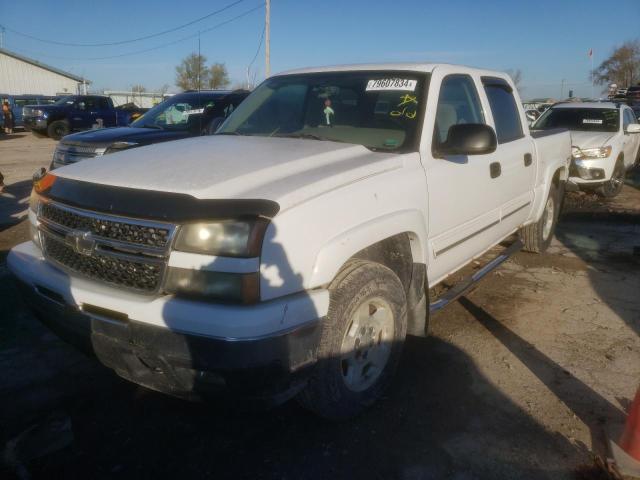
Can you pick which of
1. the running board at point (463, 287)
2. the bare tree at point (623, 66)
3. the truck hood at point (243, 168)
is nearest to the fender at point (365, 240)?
the truck hood at point (243, 168)

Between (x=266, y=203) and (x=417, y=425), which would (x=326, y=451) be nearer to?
(x=417, y=425)

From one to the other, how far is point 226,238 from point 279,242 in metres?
0.21

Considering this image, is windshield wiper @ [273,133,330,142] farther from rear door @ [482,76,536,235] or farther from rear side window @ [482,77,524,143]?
A: rear side window @ [482,77,524,143]

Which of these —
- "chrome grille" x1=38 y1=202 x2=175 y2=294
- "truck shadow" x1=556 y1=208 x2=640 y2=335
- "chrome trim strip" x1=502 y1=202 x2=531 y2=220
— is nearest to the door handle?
"chrome trim strip" x1=502 y1=202 x2=531 y2=220

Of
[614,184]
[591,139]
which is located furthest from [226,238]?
[614,184]

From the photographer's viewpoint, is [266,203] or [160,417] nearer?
[266,203]

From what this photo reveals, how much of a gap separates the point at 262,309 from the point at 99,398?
5.07 ft

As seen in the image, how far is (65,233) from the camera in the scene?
2.48 meters

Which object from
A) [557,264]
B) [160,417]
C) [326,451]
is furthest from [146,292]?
[557,264]

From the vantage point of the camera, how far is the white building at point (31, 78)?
40434mm

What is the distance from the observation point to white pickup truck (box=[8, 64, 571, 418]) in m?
2.06

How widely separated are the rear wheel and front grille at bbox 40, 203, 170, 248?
898 cm

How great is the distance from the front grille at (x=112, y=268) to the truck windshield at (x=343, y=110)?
5.25 feet

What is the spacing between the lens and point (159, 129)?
7.43 meters
